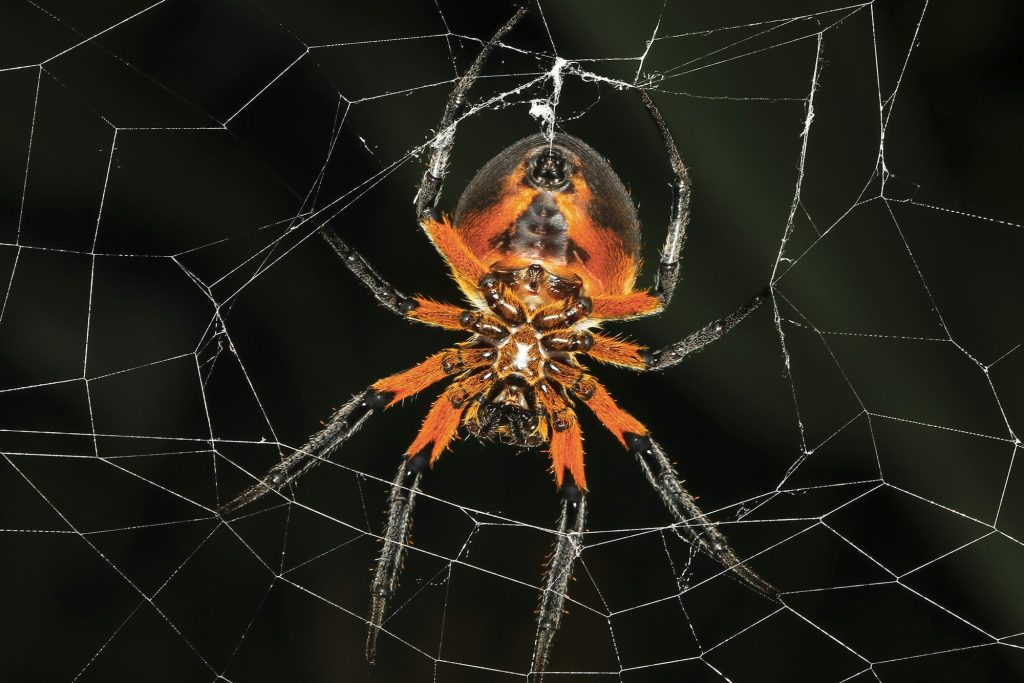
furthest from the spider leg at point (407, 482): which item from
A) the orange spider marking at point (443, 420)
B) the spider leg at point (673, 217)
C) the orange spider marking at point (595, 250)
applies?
the spider leg at point (673, 217)

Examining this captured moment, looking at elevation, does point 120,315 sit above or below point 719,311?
below

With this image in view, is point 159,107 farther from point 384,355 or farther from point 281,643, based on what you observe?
point 281,643

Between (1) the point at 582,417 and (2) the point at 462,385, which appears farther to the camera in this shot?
(1) the point at 582,417

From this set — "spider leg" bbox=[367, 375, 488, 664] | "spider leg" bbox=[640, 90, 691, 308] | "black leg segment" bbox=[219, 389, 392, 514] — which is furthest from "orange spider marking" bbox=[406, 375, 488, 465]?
"spider leg" bbox=[640, 90, 691, 308]

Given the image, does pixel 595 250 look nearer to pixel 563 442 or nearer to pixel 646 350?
pixel 646 350

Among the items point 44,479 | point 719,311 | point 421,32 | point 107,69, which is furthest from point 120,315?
point 719,311

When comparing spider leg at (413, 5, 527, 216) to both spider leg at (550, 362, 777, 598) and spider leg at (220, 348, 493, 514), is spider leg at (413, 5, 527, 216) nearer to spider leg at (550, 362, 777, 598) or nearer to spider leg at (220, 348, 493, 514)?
spider leg at (220, 348, 493, 514)

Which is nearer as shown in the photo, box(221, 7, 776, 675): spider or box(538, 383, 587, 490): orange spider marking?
box(221, 7, 776, 675): spider
